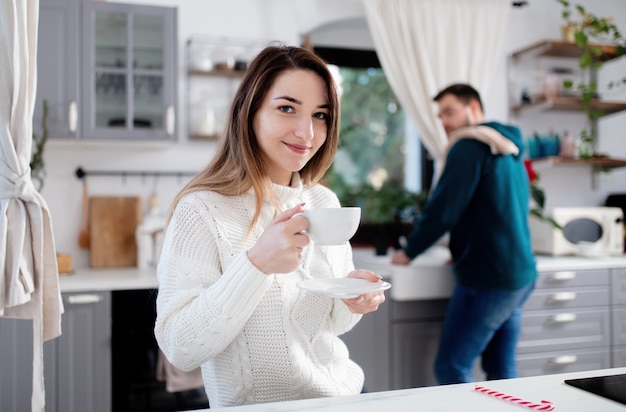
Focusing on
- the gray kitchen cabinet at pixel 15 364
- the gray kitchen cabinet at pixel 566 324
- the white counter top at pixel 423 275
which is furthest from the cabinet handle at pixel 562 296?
the gray kitchen cabinet at pixel 15 364

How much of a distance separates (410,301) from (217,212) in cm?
174

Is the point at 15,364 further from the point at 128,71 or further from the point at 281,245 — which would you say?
the point at 281,245

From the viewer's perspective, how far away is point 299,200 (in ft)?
4.83

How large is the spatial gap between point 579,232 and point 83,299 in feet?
8.48

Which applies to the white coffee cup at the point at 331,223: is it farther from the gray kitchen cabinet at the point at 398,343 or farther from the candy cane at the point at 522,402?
the gray kitchen cabinet at the point at 398,343

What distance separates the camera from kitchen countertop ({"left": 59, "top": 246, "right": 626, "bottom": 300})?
2447 mm

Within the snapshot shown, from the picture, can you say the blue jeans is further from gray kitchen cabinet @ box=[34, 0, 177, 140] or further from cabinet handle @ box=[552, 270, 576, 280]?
gray kitchen cabinet @ box=[34, 0, 177, 140]

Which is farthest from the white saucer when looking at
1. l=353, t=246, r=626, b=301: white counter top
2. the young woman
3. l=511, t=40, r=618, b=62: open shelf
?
l=511, t=40, r=618, b=62: open shelf

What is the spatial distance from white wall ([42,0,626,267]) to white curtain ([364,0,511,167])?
186 millimetres

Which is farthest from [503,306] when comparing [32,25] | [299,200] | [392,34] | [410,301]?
[32,25]

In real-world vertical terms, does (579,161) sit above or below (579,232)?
above

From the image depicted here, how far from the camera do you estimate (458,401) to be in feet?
3.09

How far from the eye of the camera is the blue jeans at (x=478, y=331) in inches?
95.3

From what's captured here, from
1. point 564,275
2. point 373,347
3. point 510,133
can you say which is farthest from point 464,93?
point 373,347
